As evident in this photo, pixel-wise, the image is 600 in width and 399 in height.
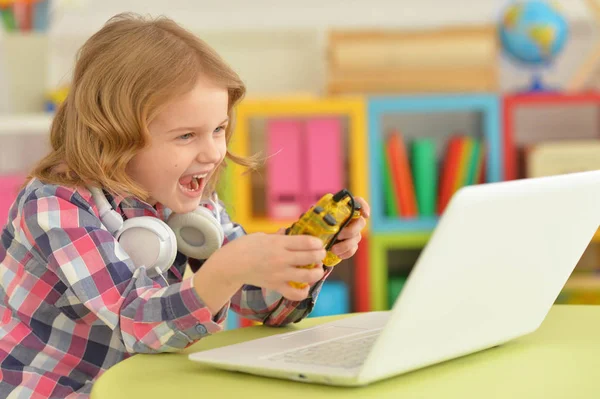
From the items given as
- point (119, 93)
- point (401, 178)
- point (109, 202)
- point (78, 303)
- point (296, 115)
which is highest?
point (119, 93)

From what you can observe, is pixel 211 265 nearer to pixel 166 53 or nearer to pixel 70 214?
pixel 70 214

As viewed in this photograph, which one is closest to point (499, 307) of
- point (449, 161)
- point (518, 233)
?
point (518, 233)

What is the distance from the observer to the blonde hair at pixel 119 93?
1093 mm

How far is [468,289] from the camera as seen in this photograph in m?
0.81

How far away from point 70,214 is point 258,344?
26 cm

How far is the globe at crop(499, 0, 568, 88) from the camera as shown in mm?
2930

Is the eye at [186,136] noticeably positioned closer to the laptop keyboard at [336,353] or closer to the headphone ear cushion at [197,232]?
the headphone ear cushion at [197,232]

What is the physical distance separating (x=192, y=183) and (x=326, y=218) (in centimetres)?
38

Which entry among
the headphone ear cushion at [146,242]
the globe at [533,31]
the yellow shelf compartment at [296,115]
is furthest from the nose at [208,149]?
the globe at [533,31]

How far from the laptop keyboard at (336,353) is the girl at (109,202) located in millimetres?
105

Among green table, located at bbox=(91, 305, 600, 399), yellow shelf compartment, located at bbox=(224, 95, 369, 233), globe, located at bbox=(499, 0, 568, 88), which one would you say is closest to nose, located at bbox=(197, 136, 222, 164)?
green table, located at bbox=(91, 305, 600, 399)

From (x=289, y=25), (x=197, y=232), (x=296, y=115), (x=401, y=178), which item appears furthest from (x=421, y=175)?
(x=197, y=232)

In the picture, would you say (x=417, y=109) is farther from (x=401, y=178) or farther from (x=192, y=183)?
(x=192, y=183)

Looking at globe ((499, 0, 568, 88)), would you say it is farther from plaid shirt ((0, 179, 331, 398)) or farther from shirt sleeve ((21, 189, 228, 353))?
shirt sleeve ((21, 189, 228, 353))
